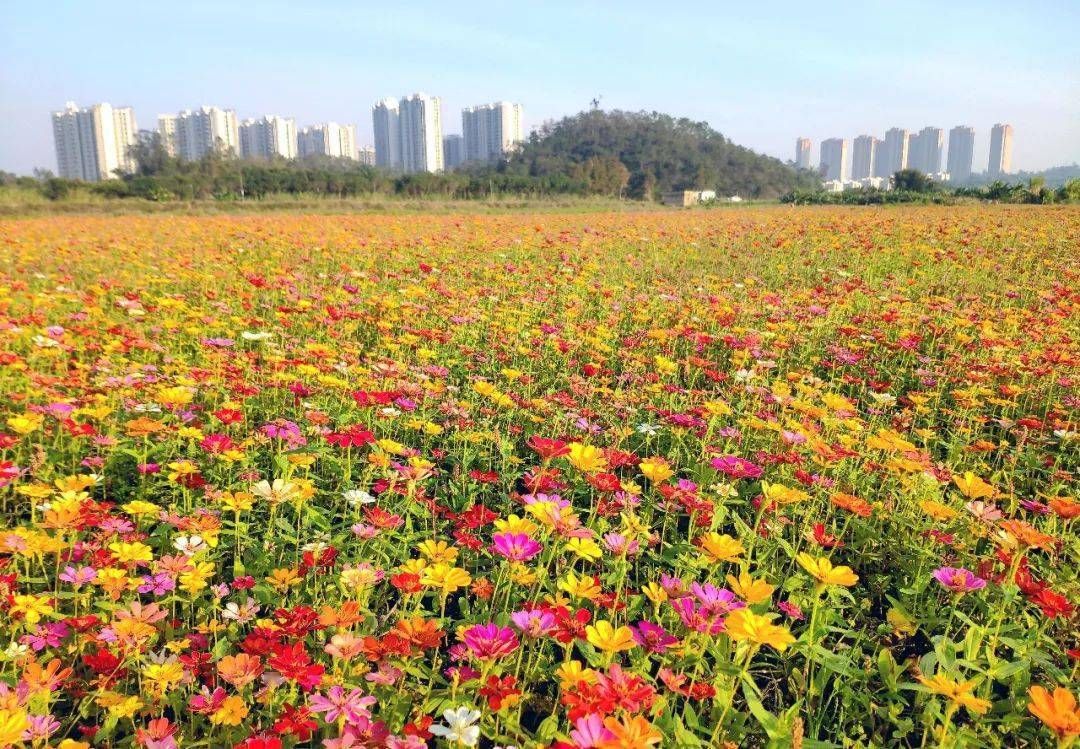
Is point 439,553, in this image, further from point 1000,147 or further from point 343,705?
point 1000,147

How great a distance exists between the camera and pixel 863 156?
149 m

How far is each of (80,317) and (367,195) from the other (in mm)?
22205

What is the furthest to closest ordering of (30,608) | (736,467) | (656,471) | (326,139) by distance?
(326,139) < (736,467) < (656,471) < (30,608)

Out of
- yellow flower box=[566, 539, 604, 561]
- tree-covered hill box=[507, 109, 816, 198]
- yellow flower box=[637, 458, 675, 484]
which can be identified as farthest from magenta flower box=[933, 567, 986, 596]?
tree-covered hill box=[507, 109, 816, 198]

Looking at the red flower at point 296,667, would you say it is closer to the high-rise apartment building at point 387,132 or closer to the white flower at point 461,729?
the white flower at point 461,729

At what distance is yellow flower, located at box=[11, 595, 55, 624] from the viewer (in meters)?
1.27

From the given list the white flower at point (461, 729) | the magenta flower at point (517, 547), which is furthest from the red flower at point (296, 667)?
the magenta flower at point (517, 547)

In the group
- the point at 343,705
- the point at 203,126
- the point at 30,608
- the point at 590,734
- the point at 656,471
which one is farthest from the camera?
the point at 203,126

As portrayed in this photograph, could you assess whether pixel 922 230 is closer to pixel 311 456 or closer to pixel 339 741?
pixel 311 456

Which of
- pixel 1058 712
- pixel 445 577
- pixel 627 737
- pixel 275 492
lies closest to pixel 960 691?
pixel 1058 712

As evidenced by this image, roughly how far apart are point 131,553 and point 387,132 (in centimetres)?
12554

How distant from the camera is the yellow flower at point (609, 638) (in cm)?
106

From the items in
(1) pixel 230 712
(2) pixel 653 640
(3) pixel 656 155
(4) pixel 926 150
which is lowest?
(1) pixel 230 712

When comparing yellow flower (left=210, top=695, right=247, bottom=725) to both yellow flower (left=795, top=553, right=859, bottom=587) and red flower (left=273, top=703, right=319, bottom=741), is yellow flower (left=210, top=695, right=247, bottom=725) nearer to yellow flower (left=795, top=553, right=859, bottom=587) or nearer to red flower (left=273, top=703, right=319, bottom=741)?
red flower (left=273, top=703, right=319, bottom=741)
